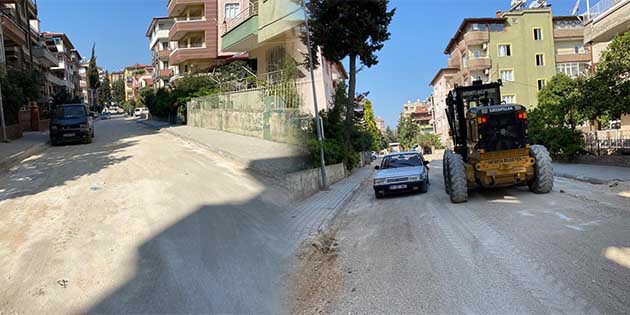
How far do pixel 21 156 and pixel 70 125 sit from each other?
20.1 ft

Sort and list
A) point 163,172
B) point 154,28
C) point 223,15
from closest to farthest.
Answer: point 163,172 → point 223,15 → point 154,28

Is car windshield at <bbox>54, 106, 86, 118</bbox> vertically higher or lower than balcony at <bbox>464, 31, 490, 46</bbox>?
lower

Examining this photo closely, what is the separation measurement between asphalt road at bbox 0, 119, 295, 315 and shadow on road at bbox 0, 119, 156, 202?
0.23 ft

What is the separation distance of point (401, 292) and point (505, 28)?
61545mm

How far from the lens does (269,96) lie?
22.6 meters

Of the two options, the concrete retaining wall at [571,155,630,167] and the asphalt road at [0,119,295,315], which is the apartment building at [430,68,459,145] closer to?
the concrete retaining wall at [571,155,630,167]

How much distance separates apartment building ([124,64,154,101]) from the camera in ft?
394

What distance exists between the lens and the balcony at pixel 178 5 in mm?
50000

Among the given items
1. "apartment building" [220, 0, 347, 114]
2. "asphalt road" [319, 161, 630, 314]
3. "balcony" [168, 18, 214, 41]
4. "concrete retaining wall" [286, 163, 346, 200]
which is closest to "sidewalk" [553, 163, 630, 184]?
"asphalt road" [319, 161, 630, 314]

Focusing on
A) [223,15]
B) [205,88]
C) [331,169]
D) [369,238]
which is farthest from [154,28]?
[369,238]

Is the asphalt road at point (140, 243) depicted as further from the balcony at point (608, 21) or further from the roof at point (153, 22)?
the roof at point (153, 22)

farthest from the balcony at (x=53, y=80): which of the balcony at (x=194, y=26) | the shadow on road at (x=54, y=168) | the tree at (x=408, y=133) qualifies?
the tree at (x=408, y=133)

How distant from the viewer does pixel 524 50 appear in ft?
198

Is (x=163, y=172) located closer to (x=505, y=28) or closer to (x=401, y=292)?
(x=401, y=292)
